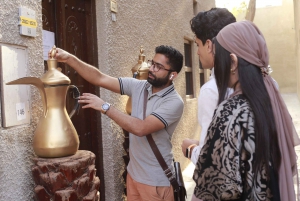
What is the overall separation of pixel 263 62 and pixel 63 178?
1180 mm

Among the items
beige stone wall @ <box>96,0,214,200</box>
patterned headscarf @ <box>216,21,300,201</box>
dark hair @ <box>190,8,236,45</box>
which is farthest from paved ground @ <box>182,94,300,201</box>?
patterned headscarf @ <box>216,21,300,201</box>

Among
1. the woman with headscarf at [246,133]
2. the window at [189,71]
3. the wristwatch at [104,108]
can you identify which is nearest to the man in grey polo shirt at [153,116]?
the wristwatch at [104,108]

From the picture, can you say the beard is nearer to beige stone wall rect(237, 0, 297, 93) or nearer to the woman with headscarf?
the woman with headscarf

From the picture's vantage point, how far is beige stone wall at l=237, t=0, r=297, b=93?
70.8 ft

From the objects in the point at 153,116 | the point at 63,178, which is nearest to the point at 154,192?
the point at 153,116

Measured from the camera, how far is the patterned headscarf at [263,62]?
154 cm

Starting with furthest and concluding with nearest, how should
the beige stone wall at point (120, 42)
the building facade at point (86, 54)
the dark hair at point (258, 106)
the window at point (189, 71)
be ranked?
the window at point (189, 71) < the beige stone wall at point (120, 42) < the building facade at point (86, 54) < the dark hair at point (258, 106)

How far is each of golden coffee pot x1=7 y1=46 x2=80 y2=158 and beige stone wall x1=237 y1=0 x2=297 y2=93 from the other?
2137cm

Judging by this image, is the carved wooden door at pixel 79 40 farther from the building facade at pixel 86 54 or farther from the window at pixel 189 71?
the window at pixel 189 71

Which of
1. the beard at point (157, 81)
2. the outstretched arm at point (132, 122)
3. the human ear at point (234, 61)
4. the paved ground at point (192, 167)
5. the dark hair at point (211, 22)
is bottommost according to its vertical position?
the paved ground at point (192, 167)

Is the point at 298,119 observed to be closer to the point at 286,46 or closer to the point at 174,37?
the point at 174,37

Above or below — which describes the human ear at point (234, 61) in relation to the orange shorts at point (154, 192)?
above

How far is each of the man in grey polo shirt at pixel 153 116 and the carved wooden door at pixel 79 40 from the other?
1.62 feet

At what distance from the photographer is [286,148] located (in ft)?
5.12
